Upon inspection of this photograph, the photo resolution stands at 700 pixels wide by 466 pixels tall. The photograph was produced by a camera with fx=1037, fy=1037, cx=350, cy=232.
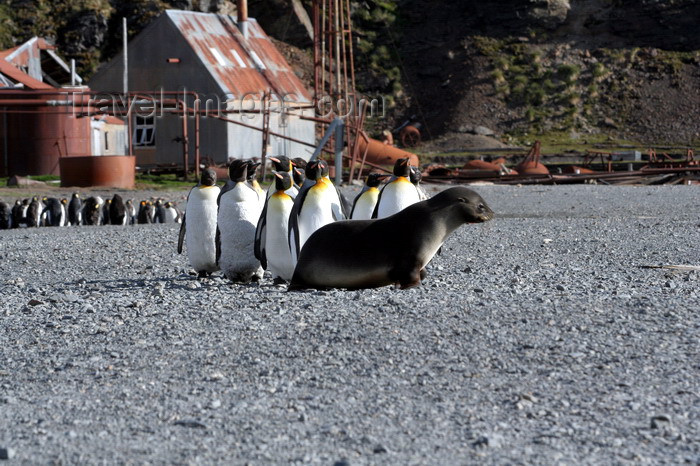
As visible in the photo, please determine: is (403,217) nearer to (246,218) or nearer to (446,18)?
(246,218)

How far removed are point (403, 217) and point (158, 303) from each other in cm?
165

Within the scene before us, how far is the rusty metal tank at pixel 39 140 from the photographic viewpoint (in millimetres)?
27250

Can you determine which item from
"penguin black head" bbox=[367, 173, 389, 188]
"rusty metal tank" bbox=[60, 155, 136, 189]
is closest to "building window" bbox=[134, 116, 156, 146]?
"rusty metal tank" bbox=[60, 155, 136, 189]

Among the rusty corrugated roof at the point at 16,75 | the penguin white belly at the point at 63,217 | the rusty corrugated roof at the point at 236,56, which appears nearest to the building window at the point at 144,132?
the rusty corrugated roof at the point at 236,56

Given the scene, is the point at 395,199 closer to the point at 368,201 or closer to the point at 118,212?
the point at 368,201

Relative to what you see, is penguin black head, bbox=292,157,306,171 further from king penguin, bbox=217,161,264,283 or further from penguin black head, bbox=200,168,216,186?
king penguin, bbox=217,161,264,283

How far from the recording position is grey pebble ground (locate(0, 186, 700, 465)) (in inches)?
139

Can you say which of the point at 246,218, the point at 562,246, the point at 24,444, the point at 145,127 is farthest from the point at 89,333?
the point at 145,127

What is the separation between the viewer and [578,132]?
147ft

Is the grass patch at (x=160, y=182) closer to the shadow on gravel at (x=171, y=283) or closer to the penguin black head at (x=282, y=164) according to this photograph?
the shadow on gravel at (x=171, y=283)

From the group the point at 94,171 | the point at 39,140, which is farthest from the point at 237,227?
the point at 39,140

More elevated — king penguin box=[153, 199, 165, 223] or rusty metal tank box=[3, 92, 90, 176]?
rusty metal tank box=[3, 92, 90, 176]

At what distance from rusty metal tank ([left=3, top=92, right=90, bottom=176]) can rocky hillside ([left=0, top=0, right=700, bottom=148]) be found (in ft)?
59.1

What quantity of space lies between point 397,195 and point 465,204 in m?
1.96
